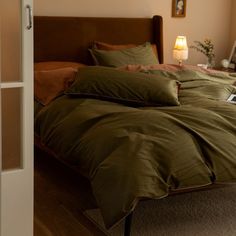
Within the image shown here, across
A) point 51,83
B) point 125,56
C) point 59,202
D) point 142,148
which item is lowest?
point 59,202

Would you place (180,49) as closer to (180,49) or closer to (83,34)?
(180,49)

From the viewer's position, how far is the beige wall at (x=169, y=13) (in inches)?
186

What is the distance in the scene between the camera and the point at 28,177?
2406mm

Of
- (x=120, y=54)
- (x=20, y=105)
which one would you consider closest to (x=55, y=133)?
(x=20, y=105)

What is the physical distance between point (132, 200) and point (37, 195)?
109 cm

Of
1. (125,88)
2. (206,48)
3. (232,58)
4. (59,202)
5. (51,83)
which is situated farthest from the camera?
(232,58)

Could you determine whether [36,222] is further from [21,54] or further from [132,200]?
[21,54]

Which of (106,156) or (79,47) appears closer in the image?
(106,156)

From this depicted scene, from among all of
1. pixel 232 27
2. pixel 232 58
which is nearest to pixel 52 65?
pixel 232 58

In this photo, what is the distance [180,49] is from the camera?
520 cm

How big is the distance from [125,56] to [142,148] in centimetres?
226

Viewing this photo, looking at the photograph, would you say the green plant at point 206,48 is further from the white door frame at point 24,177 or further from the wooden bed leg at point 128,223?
the white door frame at point 24,177

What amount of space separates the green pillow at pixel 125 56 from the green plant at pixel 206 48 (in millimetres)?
882

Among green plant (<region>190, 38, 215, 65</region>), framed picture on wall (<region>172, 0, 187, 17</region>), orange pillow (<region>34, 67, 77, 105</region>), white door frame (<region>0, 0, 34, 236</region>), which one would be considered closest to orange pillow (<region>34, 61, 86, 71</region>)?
orange pillow (<region>34, 67, 77, 105</region>)
